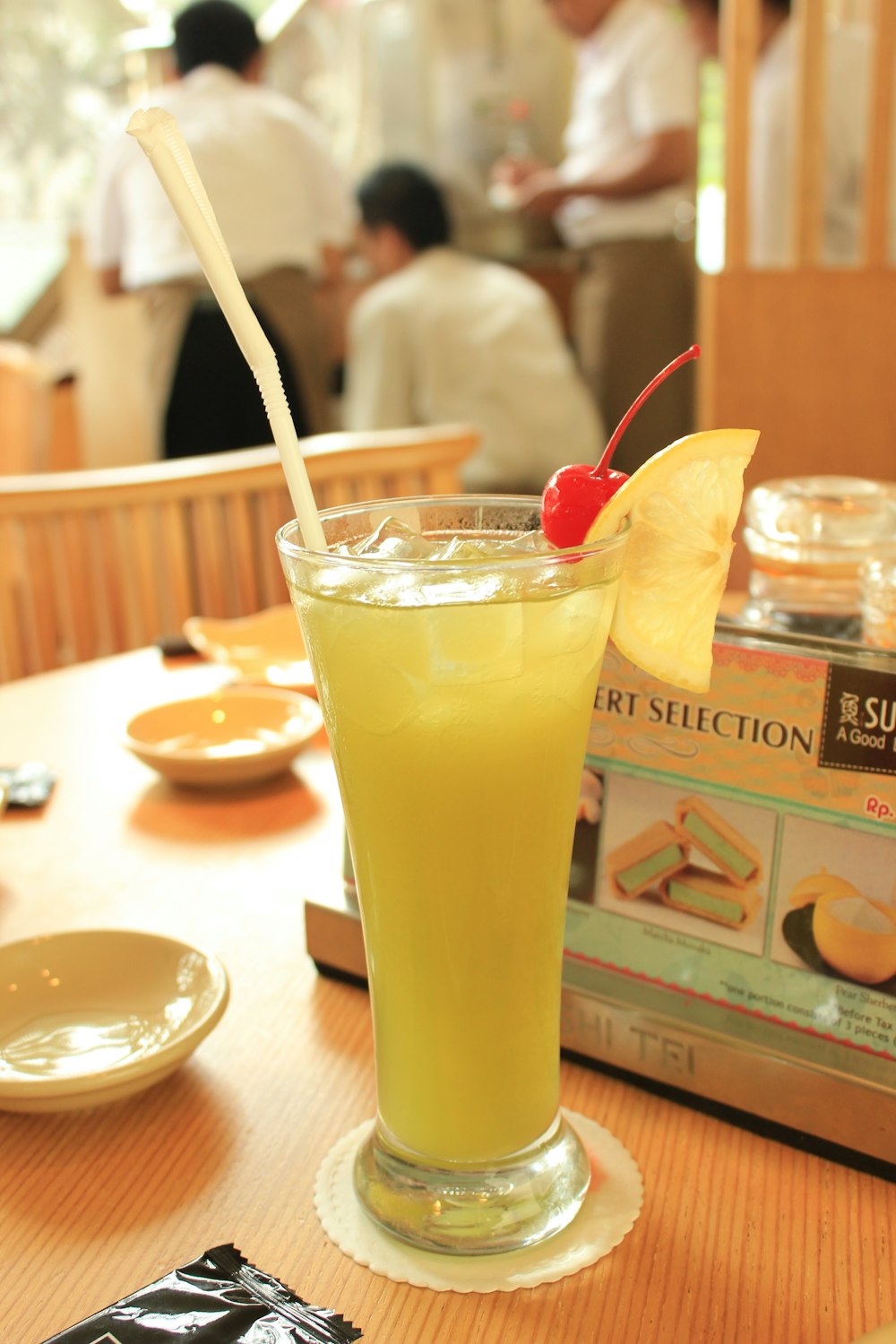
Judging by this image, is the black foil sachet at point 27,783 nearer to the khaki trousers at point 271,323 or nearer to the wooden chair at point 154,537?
the wooden chair at point 154,537

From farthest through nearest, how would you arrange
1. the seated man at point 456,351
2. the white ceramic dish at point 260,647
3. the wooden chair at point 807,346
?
the seated man at point 456,351
the wooden chair at point 807,346
the white ceramic dish at point 260,647

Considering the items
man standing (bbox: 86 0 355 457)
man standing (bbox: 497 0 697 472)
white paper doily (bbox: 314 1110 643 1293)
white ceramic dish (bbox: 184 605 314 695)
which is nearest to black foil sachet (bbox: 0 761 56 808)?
white ceramic dish (bbox: 184 605 314 695)

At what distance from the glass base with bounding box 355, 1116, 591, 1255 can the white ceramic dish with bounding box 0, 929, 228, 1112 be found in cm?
12

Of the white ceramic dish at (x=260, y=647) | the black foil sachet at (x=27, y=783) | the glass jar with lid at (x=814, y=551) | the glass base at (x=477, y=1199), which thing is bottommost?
the glass base at (x=477, y=1199)

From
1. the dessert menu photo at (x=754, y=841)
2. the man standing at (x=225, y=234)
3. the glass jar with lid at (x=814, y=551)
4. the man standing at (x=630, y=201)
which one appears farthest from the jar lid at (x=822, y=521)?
the man standing at (x=630, y=201)

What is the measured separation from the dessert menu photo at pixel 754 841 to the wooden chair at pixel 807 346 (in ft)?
7.55

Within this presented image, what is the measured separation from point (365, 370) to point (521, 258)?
1159mm

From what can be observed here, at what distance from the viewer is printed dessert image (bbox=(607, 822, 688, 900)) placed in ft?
2.01

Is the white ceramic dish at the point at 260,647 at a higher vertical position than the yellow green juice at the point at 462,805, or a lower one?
lower

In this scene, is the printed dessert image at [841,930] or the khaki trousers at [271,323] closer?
the printed dessert image at [841,930]

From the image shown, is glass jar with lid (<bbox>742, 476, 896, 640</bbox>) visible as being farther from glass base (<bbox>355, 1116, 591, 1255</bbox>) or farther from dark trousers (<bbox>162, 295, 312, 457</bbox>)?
dark trousers (<bbox>162, 295, 312, 457</bbox>)

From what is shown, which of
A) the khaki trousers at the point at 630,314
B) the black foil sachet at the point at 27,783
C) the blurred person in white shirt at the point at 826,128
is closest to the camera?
the black foil sachet at the point at 27,783

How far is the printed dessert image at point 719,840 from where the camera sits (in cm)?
59

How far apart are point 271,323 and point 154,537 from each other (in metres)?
1.76
